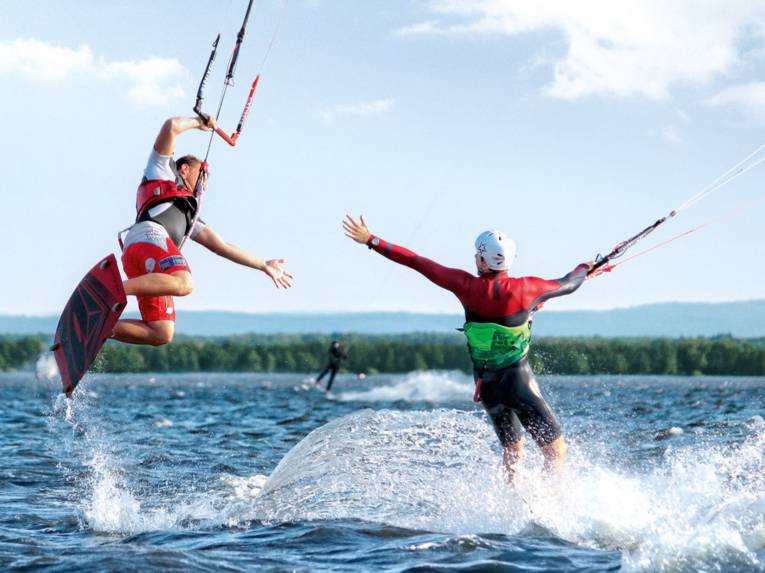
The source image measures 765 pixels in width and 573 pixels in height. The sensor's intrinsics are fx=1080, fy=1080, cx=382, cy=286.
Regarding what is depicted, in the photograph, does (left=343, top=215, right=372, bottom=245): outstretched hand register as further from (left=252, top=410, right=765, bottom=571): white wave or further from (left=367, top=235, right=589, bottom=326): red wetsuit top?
(left=252, top=410, right=765, bottom=571): white wave

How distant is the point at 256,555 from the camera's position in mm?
8008

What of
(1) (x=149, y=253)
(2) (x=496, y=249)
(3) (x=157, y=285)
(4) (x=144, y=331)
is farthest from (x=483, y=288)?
(4) (x=144, y=331)

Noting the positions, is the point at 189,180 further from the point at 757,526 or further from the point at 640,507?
the point at 757,526

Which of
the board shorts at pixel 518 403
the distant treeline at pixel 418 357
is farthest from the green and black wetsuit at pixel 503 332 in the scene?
the distant treeline at pixel 418 357

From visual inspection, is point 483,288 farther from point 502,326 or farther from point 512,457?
point 512,457

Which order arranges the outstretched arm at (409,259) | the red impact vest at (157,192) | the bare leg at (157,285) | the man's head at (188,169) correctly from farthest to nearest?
the man's head at (188,169) → the red impact vest at (157,192) → the bare leg at (157,285) → the outstretched arm at (409,259)

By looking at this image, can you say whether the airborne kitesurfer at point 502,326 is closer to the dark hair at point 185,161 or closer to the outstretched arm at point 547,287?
the outstretched arm at point 547,287

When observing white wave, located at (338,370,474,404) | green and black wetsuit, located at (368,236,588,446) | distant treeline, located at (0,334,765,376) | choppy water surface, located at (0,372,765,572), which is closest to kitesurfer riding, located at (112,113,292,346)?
choppy water surface, located at (0,372,765,572)

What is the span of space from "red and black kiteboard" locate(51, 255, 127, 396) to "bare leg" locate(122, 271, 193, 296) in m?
0.10

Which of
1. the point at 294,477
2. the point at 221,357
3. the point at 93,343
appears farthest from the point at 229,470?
the point at 221,357

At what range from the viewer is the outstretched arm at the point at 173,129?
9.53m

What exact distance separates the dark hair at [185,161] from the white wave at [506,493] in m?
3.30

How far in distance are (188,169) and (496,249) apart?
305 centimetres

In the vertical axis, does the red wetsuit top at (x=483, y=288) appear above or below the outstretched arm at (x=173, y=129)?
below
